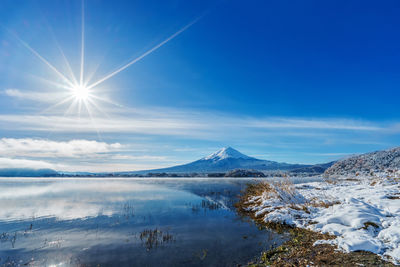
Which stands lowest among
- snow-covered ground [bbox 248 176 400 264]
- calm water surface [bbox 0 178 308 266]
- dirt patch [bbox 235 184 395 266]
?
calm water surface [bbox 0 178 308 266]

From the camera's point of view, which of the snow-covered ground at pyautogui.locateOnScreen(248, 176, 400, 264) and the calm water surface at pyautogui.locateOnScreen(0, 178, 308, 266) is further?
the calm water surface at pyautogui.locateOnScreen(0, 178, 308, 266)

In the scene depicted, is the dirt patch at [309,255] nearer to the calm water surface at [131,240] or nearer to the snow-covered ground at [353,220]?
the snow-covered ground at [353,220]

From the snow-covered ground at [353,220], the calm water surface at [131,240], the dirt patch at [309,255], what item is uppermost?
the snow-covered ground at [353,220]

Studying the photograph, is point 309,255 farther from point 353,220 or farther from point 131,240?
point 131,240

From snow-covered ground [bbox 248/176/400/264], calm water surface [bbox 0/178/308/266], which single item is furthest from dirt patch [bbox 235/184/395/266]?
calm water surface [bbox 0/178/308/266]

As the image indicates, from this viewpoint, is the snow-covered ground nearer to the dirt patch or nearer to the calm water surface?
the dirt patch

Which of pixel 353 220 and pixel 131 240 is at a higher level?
pixel 353 220

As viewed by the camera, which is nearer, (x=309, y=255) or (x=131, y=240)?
(x=309, y=255)

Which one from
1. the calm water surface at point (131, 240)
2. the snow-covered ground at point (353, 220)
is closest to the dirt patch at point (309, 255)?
the snow-covered ground at point (353, 220)

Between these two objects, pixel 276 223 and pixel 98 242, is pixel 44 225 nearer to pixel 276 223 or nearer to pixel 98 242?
pixel 98 242

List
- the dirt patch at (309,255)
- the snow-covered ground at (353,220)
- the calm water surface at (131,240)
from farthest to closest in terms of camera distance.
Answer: the calm water surface at (131,240)
the snow-covered ground at (353,220)
the dirt patch at (309,255)

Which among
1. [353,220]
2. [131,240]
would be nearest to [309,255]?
[353,220]

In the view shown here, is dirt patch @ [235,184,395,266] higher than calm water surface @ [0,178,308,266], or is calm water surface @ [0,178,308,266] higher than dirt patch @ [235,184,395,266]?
dirt patch @ [235,184,395,266]

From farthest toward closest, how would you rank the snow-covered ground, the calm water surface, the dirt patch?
the calm water surface → the snow-covered ground → the dirt patch
